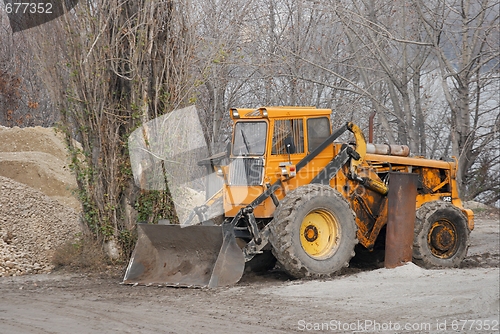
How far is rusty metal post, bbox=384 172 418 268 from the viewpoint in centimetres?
1089

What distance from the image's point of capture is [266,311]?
814 centimetres

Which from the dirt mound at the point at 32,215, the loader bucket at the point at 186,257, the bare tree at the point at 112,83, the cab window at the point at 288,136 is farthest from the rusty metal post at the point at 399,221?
the dirt mound at the point at 32,215

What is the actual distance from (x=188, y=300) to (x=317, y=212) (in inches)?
99.6

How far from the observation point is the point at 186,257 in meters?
10.4

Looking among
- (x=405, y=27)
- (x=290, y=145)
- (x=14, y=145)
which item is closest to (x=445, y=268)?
(x=290, y=145)

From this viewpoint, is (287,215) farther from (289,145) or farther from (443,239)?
(443,239)

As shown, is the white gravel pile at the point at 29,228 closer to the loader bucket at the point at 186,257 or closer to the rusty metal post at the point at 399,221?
the loader bucket at the point at 186,257

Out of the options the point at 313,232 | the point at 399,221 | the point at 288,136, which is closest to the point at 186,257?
the point at 313,232

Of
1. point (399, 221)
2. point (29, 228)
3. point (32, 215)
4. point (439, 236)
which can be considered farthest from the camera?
point (32, 215)

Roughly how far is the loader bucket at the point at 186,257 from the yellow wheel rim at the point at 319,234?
112cm

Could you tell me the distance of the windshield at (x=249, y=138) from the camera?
10.6 metres

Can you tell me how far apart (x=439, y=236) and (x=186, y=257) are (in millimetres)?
4076

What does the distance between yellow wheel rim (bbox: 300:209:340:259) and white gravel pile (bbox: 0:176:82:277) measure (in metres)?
4.32

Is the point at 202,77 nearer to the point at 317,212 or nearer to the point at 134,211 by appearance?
the point at 134,211
